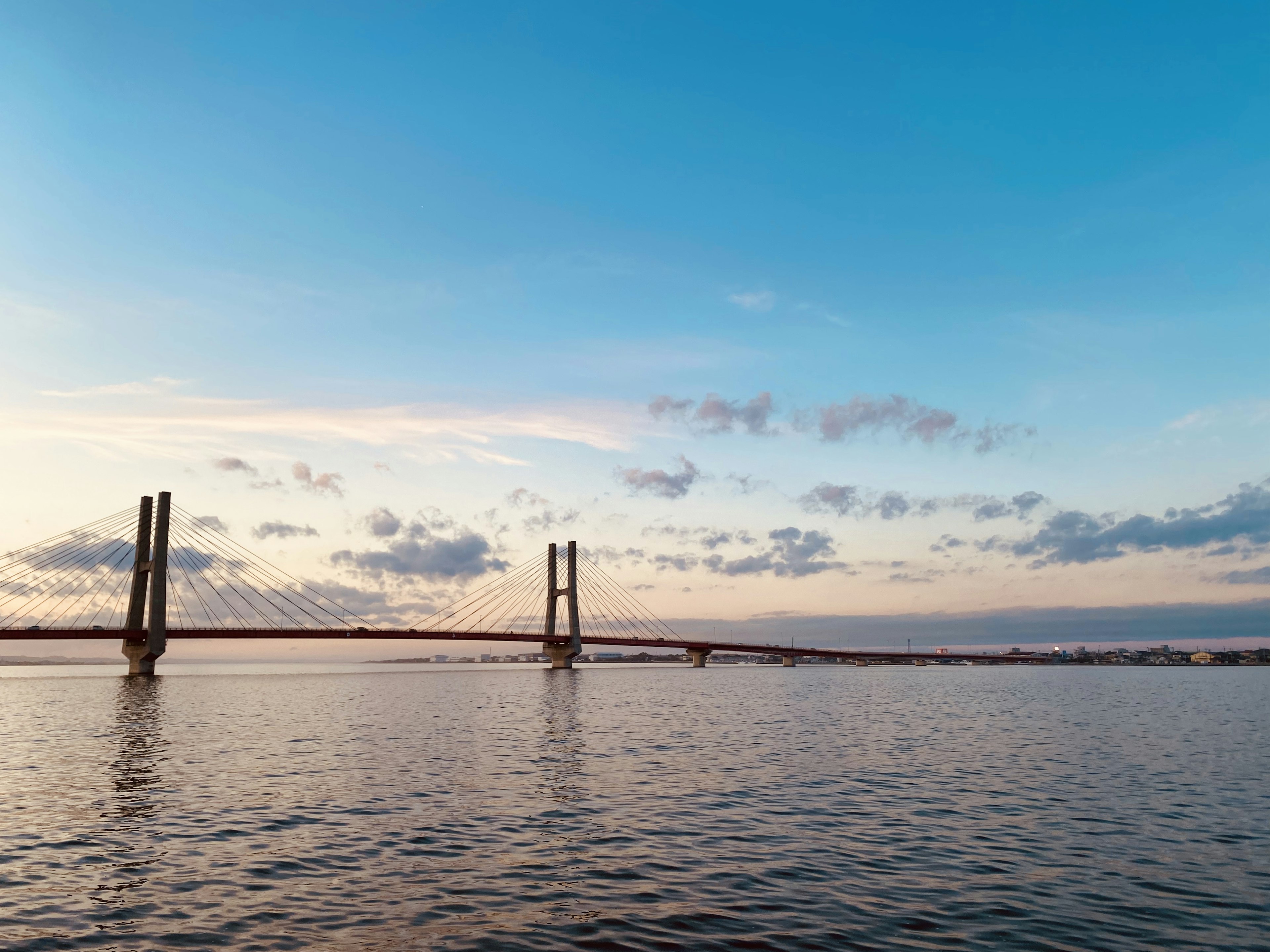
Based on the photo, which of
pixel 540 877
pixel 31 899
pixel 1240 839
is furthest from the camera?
pixel 1240 839

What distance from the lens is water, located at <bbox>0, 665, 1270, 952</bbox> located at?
494 inches

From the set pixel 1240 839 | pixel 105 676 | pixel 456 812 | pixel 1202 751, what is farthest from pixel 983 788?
pixel 105 676

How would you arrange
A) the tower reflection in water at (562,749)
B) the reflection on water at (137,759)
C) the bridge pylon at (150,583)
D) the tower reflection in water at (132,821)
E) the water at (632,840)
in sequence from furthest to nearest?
the bridge pylon at (150,583)
the tower reflection in water at (562,749)
the reflection on water at (137,759)
the tower reflection in water at (132,821)
the water at (632,840)

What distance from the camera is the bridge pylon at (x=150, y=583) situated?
343 ft

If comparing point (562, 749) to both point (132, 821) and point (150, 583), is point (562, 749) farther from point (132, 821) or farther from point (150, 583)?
point (150, 583)

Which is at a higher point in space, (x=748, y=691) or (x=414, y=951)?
(x=414, y=951)

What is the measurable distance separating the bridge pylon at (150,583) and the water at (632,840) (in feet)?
213

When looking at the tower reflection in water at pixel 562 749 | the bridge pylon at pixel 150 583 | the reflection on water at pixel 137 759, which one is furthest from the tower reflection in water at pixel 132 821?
the bridge pylon at pixel 150 583

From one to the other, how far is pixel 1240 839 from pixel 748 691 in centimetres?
8585

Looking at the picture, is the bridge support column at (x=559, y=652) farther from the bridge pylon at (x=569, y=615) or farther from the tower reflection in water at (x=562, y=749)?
the tower reflection in water at (x=562, y=749)

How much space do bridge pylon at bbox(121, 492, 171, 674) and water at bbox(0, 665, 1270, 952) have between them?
2561 inches

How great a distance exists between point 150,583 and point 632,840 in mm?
106701

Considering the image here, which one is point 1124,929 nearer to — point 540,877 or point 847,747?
point 540,877

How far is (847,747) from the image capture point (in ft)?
122
